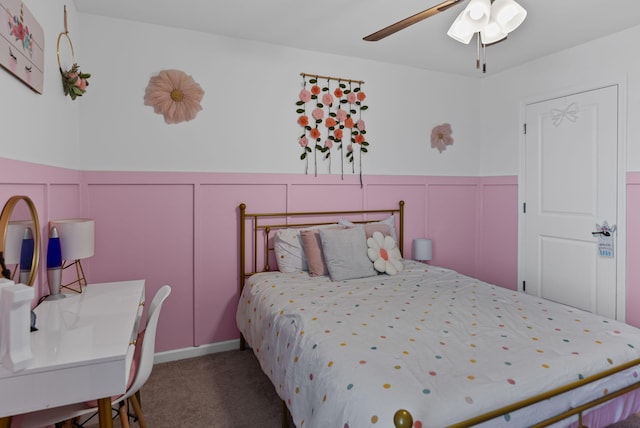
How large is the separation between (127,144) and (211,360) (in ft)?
5.76

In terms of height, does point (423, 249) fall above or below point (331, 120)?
below

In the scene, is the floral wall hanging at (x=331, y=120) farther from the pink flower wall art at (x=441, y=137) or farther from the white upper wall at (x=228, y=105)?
the pink flower wall art at (x=441, y=137)

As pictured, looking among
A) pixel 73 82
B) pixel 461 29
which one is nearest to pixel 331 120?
pixel 461 29

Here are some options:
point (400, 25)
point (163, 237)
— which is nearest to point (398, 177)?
point (400, 25)

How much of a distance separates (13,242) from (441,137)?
3.67 m

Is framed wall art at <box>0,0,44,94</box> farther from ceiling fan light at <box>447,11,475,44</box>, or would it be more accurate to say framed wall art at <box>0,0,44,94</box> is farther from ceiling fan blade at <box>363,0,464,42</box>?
ceiling fan light at <box>447,11,475,44</box>

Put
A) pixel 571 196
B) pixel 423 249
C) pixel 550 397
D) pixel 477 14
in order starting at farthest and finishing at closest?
pixel 423 249, pixel 571 196, pixel 477 14, pixel 550 397

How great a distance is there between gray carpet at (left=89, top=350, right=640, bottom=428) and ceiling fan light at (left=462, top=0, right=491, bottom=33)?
2.23 meters

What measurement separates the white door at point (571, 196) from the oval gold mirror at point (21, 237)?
153 inches

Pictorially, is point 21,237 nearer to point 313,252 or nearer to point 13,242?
point 13,242

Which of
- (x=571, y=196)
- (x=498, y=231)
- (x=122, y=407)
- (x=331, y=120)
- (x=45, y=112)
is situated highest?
(x=331, y=120)

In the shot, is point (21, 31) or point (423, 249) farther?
point (423, 249)

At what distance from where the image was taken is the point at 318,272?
2.94m

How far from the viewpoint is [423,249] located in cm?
372
